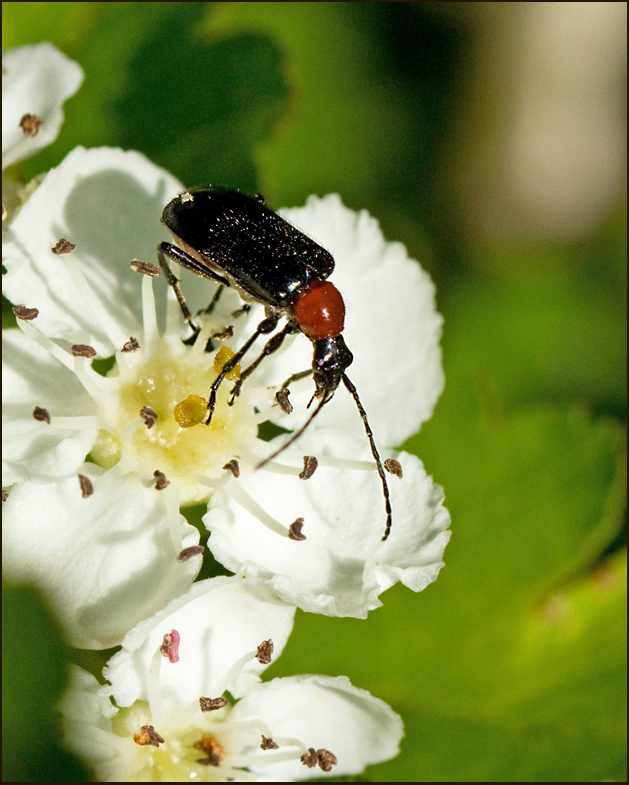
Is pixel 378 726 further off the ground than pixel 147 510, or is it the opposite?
pixel 147 510

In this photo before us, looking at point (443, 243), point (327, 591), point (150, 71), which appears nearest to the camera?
point (327, 591)

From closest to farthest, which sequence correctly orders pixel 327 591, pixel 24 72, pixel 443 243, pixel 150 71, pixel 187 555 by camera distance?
pixel 187 555 → pixel 327 591 → pixel 24 72 → pixel 150 71 → pixel 443 243

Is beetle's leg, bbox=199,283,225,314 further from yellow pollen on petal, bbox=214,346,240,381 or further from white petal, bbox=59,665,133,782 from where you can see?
white petal, bbox=59,665,133,782

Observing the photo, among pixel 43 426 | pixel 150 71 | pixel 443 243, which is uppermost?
pixel 150 71

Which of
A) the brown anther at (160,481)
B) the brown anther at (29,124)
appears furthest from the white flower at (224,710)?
the brown anther at (29,124)

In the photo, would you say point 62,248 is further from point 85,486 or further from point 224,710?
point 224,710

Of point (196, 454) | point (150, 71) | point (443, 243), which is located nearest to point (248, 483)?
point (196, 454)

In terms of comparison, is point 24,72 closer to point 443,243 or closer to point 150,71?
point 150,71
